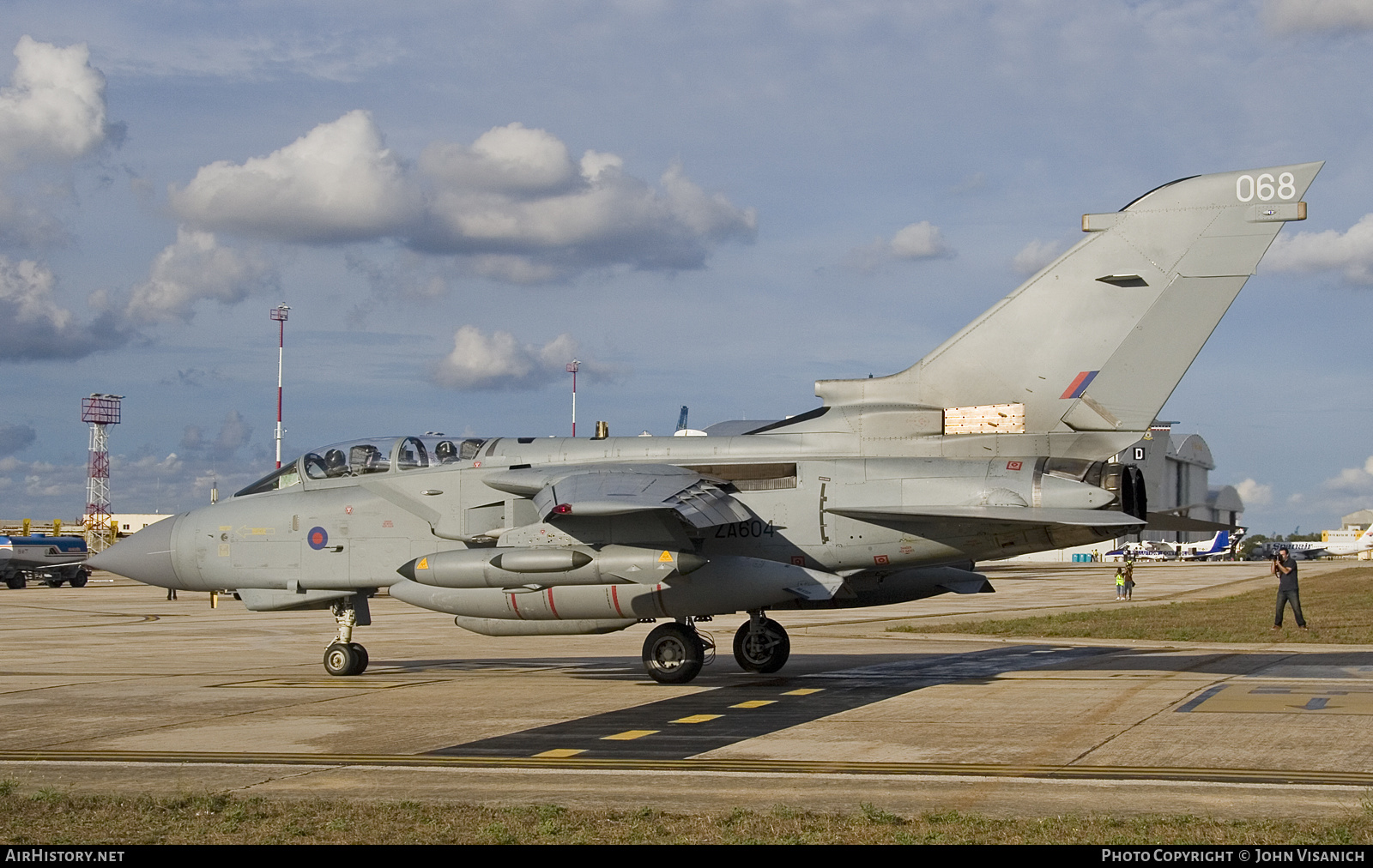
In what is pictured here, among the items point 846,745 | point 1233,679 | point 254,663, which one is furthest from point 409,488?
point 1233,679

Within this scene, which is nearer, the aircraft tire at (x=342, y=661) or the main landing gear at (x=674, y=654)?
the main landing gear at (x=674, y=654)

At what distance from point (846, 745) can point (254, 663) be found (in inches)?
525

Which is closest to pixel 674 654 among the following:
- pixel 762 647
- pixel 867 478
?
pixel 762 647

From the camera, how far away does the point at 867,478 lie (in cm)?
1473

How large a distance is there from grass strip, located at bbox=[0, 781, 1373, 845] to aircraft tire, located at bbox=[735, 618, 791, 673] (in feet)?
29.2

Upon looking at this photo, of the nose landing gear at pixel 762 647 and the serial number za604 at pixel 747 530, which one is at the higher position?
the serial number za604 at pixel 747 530

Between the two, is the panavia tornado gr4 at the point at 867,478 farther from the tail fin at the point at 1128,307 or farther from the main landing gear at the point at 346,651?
the main landing gear at the point at 346,651

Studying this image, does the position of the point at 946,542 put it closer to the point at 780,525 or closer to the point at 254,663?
the point at 780,525

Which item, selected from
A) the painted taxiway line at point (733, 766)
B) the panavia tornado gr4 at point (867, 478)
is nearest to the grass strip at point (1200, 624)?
the panavia tornado gr4 at point (867, 478)

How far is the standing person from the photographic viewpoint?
23184mm

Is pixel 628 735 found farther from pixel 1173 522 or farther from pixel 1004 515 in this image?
pixel 1173 522

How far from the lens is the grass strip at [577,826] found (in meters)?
6.78

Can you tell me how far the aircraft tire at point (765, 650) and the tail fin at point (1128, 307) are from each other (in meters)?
4.19

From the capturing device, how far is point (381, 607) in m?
41.3
